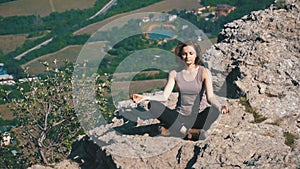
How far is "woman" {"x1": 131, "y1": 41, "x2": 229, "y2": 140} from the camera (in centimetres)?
1120

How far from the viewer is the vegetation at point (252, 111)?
11.3m

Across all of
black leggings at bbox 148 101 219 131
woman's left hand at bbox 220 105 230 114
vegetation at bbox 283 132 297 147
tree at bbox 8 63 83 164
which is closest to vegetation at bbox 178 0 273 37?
tree at bbox 8 63 83 164

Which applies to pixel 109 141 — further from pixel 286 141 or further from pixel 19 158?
pixel 19 158

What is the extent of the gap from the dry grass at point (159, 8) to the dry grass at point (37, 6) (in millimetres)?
23366

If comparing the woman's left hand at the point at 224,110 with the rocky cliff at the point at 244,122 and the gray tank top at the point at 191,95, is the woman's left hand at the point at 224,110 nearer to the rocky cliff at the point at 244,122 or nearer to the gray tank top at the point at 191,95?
the rocky cliff at the point at 244,122

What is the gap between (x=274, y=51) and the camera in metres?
13.2

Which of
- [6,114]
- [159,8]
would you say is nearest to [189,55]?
[6,114]

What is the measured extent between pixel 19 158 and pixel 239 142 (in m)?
13.5

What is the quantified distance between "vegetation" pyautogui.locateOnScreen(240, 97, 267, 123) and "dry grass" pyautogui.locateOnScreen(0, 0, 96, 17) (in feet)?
575

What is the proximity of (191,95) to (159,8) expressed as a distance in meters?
159

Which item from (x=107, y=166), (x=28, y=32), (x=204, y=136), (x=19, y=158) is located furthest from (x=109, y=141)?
(x=28, y=32)

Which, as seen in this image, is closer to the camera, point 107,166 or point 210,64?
point 107,166

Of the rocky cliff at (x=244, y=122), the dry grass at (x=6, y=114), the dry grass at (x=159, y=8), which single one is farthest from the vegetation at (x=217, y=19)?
the rocky cliff at (x=244, y=122)

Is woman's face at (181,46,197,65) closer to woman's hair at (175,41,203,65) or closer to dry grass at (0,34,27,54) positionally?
woman's hair at (175,41,203,65)
